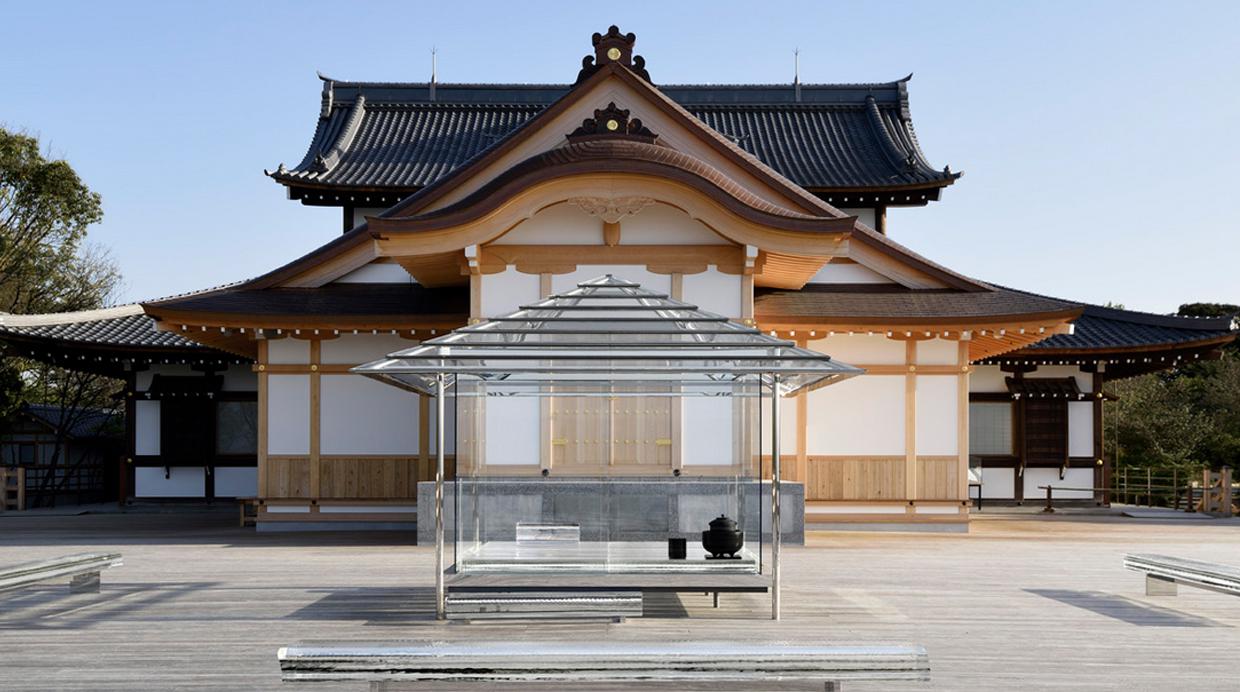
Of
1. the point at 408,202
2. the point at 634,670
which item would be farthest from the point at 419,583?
the point at 408,202

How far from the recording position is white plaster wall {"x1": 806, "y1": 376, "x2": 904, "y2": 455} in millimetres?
18016

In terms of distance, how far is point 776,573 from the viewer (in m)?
9.50

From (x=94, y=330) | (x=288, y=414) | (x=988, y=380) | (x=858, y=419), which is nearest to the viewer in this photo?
(x=858, y=419)

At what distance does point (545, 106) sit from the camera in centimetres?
2523

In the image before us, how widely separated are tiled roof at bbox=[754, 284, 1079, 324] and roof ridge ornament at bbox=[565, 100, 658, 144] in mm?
3043

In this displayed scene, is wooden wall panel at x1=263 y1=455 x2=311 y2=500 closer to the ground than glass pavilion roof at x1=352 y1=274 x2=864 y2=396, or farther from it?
closer to the ground

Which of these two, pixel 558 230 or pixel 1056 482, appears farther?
pixel 1056 482

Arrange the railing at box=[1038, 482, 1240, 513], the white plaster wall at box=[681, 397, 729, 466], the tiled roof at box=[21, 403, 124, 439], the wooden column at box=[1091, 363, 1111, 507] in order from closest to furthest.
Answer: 1. the white plaster wall at box=[681, 397, 729, 466]
2. the railing at box=[1038, 482, 1240, 513]
3. the wooden column at box=[1091, 363, 1111, 507]
4. the tiled roof at box=[21, 403, 124, 439]

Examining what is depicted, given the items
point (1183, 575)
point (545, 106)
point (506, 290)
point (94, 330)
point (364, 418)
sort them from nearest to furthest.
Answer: point (1183, 575)
point (506, 290)
point (364, 418)
point (94, 330)
point (545, 106)

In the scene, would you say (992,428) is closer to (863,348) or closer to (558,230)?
(863,348)

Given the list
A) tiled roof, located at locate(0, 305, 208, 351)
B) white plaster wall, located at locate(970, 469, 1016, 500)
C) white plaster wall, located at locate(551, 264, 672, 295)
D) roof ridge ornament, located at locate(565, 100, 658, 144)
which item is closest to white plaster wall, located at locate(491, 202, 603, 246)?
white plaster wall, located at locate(551, 264, 672, 295)

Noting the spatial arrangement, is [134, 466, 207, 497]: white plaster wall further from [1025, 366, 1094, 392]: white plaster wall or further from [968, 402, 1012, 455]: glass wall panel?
[1025, 366, 1094, 392]: white plaster wall

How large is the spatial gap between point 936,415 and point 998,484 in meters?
5.72

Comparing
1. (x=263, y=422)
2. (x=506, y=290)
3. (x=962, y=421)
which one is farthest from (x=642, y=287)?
(x=263, y=422)
